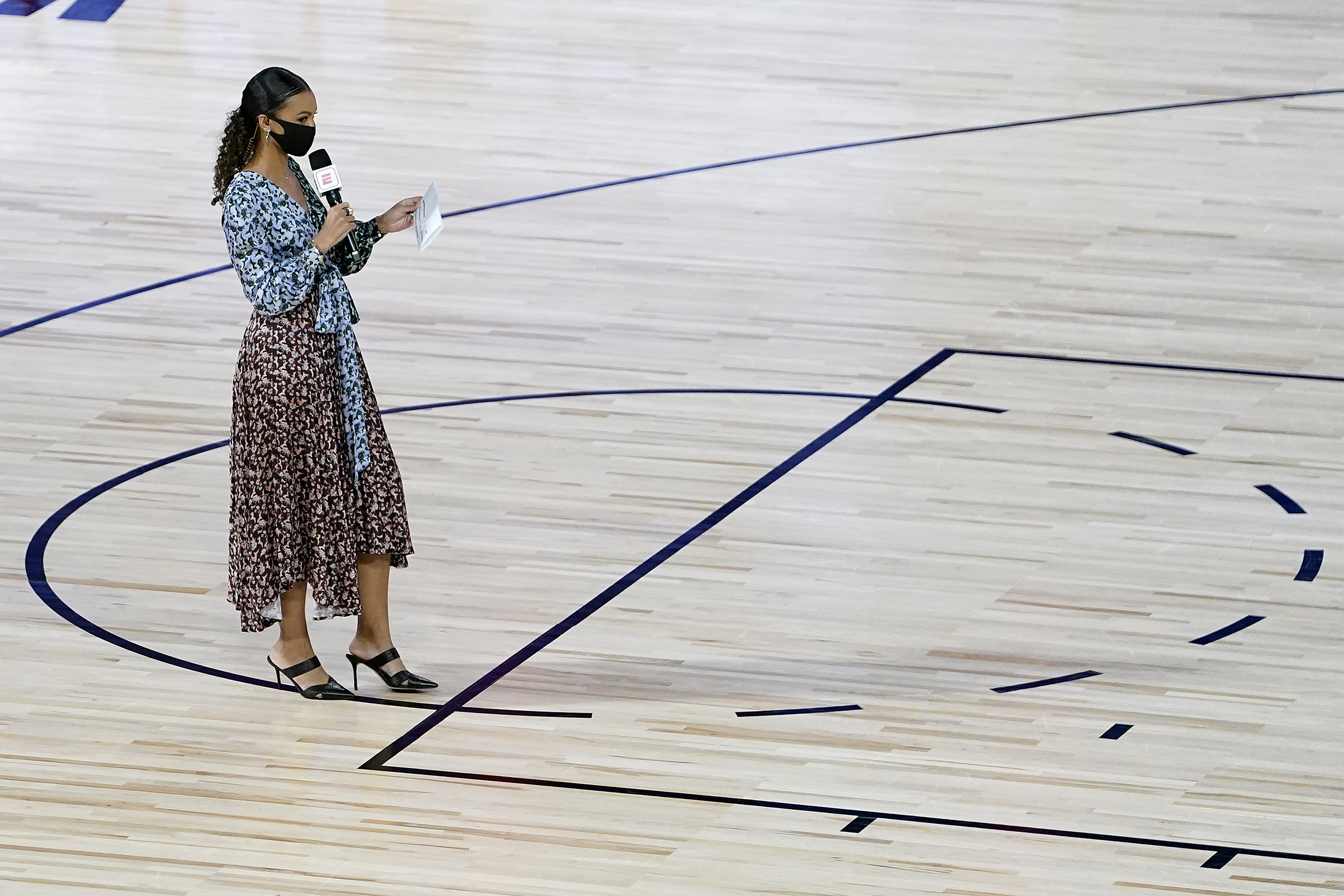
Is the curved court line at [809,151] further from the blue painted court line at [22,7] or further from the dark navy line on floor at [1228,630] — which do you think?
the blue painted court line at [22,7]

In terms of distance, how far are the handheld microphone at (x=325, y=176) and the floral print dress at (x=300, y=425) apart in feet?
0.23

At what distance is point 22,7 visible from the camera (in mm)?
10984

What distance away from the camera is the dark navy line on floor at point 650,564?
14.2 feet

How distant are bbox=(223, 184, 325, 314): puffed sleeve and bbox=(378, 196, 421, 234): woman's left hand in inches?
5.5

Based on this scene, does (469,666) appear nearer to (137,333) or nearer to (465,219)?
(137,333)

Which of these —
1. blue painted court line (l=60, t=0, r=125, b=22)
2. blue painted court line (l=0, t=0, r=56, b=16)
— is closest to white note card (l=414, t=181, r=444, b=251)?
blue painted court line (l=60, t=0, r=125, b=22)

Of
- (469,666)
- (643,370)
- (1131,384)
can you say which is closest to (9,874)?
(469,666)

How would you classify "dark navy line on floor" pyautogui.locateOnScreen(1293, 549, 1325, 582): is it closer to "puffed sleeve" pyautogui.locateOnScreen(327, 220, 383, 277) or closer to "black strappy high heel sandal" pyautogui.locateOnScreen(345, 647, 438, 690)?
"black strappy high heel sandal" pyautogui.locateOnScreen(345, 647, 438, 690)

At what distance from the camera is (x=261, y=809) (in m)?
4.00

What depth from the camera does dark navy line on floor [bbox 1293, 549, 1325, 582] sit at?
5078mm

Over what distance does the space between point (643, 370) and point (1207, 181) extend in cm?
290

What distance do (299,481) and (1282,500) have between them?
2505mm

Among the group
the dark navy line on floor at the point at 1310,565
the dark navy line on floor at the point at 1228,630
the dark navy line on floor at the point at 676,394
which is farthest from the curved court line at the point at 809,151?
the dark navy line on floor at the point at 1228,630

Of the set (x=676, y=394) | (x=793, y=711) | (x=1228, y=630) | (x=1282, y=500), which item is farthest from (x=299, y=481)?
(x=1282, y=500)
